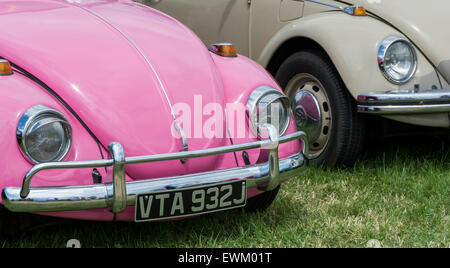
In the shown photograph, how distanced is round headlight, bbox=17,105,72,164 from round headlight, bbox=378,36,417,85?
6.40 ft

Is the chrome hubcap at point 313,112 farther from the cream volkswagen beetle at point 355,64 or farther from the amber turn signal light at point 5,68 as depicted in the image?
the amber turn signal light at point 5,68

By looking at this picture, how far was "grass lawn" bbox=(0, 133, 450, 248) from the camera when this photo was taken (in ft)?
9.12

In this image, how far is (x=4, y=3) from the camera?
9.76 feet

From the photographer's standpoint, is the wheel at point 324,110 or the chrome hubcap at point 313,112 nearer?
the wheel at point 324,110

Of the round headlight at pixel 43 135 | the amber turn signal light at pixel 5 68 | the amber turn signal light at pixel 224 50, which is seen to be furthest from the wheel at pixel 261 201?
the amber turn signal light at pixel 5 68

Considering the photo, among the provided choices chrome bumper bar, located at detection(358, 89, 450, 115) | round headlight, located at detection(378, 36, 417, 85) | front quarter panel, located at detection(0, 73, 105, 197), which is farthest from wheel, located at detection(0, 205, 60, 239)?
round headlight, located at detection(378, 36, 417, 85)

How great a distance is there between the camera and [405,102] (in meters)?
3.47

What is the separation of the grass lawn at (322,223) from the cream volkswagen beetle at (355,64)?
1.01 feet

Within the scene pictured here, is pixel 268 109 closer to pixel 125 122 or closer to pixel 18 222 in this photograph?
pixel 125 122

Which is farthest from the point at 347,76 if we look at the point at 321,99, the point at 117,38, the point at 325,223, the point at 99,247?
the point at 99,247

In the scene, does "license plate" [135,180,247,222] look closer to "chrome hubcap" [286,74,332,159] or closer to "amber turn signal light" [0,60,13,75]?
"amber turn signal light" [0,60,13,75]

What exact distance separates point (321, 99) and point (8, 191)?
2.20 m

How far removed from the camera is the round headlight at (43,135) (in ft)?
7.34

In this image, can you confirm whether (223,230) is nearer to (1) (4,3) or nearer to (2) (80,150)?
(2) (80,150)
